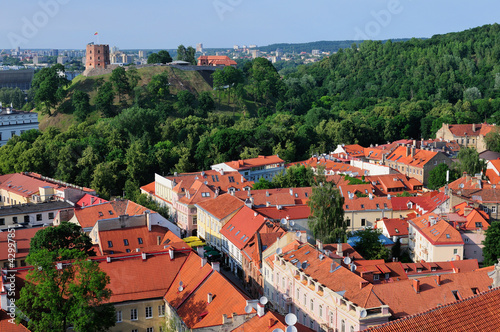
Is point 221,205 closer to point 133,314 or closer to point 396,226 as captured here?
point 396,226

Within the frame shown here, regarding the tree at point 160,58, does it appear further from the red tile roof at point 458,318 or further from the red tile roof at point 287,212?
the red tile roof at point 458,318

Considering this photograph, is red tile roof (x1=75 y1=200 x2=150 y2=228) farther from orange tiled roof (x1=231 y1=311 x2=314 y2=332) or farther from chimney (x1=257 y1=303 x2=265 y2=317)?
chimney (x1=257 y1=303 x2=265 y2=317)

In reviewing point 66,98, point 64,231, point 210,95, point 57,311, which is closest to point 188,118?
point 210,95

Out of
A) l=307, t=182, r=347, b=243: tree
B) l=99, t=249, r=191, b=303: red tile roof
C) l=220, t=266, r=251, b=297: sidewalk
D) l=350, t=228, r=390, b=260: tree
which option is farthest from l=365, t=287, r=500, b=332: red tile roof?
l=307, t=182, r=347, b=243: tree

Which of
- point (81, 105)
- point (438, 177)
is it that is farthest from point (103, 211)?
point (81, 105)

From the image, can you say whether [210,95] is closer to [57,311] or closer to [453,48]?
[453,48]
